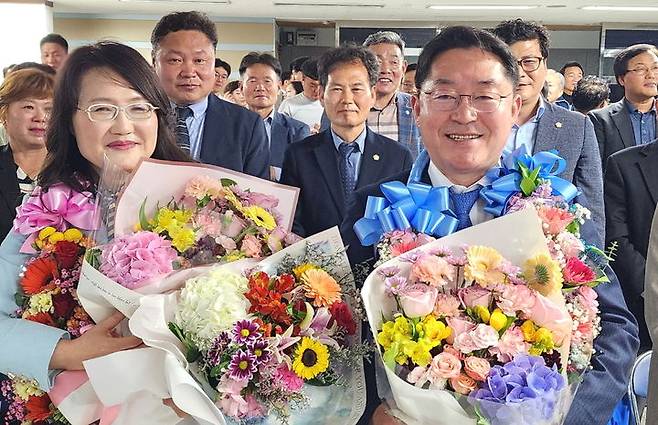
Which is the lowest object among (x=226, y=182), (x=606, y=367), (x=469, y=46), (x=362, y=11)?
(x=606, y=367)

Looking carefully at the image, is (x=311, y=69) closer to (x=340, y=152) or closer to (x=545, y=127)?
(x=340, y=152)

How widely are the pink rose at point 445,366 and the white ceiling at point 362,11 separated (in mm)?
9693

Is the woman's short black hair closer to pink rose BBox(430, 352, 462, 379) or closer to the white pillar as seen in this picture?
pink rose BBox(430, 352, 462, 379)

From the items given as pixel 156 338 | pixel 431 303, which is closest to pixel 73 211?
pixel 156 338

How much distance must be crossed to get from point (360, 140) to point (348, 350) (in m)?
1.75

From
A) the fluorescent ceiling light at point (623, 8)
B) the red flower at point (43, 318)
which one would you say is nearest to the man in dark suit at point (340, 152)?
the red flower at point (43, 318)

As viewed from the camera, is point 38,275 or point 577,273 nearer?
point 577,273

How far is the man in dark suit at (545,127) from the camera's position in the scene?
2.54m

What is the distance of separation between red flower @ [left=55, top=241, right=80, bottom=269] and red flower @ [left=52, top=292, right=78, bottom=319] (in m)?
0.06

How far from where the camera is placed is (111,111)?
1.64m

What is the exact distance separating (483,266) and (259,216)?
48cm

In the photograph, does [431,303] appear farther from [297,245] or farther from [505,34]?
[505,34]

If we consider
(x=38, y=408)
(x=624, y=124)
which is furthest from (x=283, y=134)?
(x=38, y=408)

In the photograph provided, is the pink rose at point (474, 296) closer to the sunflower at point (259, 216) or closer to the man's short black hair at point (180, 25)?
the sunflower at point (259, 216)
